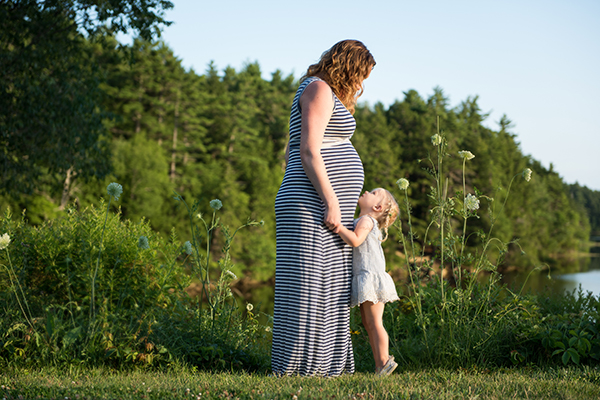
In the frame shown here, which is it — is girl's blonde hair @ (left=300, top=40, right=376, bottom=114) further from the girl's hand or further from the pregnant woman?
the girl's hand

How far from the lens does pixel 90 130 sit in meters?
9.95

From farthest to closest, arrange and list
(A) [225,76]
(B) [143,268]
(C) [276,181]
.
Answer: (A) [225,76]
(C) [276,181]
(B) [143,268]

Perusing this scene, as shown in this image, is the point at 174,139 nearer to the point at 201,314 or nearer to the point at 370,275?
the point at 201,314

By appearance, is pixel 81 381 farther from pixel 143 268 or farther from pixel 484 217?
pixel 484 217

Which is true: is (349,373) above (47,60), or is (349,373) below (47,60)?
below

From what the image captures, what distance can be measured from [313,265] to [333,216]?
299 mm

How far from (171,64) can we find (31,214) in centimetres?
1697

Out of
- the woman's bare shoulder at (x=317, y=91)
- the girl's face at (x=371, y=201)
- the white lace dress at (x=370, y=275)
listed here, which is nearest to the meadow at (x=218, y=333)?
the girl's face at (x=371, y=201)

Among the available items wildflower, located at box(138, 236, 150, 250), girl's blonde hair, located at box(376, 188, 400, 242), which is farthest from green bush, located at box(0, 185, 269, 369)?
girl's blonde hair, located at box(376, 188, 400, 242)

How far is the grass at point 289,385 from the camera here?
2172mm

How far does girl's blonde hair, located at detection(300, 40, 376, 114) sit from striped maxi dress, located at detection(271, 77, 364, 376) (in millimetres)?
117

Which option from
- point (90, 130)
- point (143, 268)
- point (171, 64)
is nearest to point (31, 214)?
point (90, 130)

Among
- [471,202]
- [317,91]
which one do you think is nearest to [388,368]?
[471,202]

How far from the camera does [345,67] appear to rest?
283 cm
